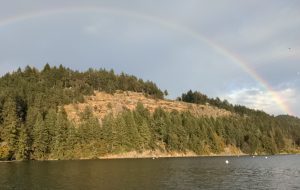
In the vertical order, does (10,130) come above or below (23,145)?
above

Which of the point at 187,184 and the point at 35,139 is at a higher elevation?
the point at 35,139

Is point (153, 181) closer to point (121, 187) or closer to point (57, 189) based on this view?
point (121, 187)

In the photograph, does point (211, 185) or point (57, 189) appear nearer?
point (57, 189)

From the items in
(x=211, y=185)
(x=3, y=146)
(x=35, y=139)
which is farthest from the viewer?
(x=35, y=139)

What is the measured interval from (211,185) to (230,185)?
13.7 ft

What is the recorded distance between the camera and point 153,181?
84.9m

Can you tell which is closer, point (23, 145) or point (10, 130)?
point (10, 130)

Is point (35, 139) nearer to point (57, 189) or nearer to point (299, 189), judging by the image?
point (57, 189)

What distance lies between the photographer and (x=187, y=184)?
8056 cm

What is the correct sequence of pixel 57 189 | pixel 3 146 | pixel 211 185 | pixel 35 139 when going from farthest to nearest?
pixel 35 139
pixel 3 146
pixel 211 185
pixel 57 189

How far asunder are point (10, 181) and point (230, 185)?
49533 mm

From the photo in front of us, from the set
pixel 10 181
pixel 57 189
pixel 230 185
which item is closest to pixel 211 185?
pixel 230 185

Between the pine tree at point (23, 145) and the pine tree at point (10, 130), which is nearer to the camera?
the pine tree at point (10, 130)

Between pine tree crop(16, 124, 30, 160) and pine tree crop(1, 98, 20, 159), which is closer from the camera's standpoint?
pine tree crop(1, 98, 20, 159)
